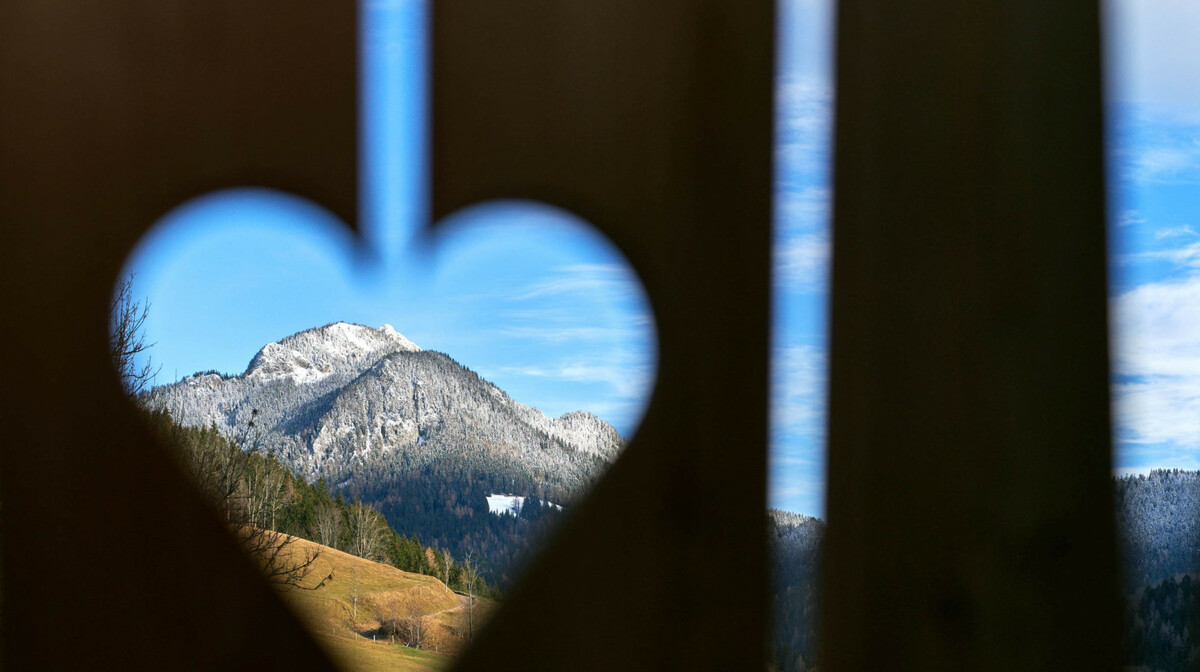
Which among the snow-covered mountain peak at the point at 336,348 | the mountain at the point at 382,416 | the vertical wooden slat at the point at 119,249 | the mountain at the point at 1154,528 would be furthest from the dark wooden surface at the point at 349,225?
the mountain at the point at 1154,528

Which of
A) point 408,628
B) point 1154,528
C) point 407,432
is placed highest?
point 407,432

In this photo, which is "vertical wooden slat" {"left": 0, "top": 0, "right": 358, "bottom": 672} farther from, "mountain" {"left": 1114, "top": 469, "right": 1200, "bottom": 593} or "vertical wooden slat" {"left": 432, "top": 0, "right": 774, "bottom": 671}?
"mountain" {"left": 1114, "top": 469, "right": 1200, "bottom": 593}

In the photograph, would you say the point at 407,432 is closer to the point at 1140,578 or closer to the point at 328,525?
the point at 328,525

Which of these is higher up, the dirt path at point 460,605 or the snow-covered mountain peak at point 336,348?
the snow-covered mountain peak at point 336,348

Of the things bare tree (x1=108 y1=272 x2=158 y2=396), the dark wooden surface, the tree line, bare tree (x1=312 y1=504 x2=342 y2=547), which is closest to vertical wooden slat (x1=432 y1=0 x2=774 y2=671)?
the dark wooden surface

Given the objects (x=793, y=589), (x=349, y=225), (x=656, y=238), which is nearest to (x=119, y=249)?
(x=349, y=225)

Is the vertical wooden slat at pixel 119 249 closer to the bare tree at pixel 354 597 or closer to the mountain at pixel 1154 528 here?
the bare tree at pixel 354 597

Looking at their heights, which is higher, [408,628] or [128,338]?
[128,338]

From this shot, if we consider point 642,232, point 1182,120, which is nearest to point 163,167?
point 642,232
